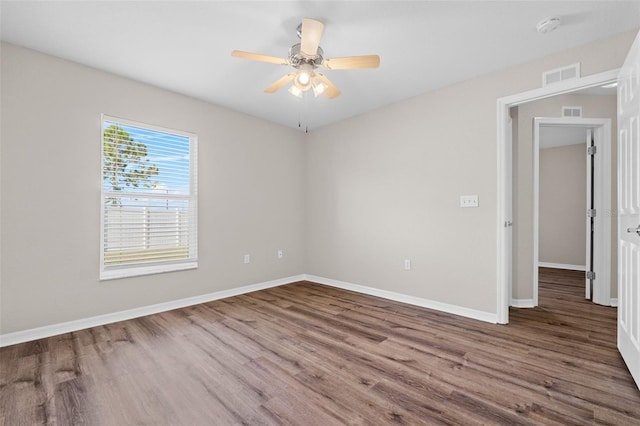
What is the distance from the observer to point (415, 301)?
3484 millimetres

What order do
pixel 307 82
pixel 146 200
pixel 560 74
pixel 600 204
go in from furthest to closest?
pixel 600 204
pixel 146 200
pixel 560 74
pixel 307 82

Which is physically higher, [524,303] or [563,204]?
[563,204]

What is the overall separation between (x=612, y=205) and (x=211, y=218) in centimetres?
499

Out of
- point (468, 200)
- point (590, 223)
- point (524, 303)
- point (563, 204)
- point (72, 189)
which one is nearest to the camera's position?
point (72, 189)

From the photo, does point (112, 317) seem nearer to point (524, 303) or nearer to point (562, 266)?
point (524, 303)

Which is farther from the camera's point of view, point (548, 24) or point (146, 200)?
point (146, 200)

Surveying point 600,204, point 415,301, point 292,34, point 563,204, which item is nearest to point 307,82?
point 292,34

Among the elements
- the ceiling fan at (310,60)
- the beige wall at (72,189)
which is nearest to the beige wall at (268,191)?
the beige wall at (72,189)

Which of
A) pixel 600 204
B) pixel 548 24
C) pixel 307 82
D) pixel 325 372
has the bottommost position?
pixel 325 372

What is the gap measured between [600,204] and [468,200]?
1.95m

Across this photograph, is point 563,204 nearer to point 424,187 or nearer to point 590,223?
point 590,223

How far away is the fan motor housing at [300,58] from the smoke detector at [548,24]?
5.49 ft

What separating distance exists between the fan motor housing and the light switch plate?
2.04m

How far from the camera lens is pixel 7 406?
5.37 ft
